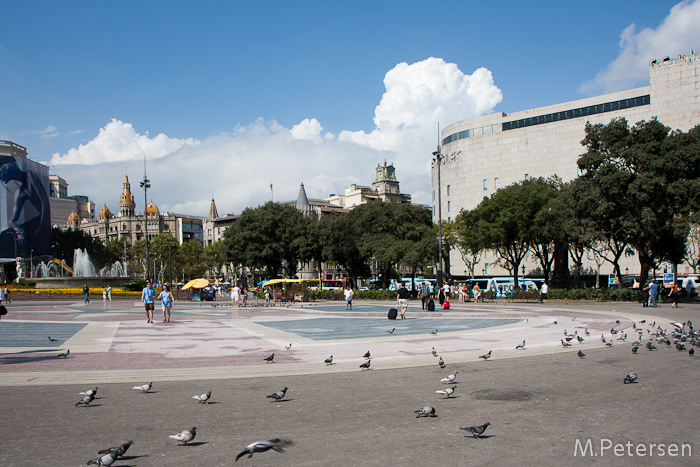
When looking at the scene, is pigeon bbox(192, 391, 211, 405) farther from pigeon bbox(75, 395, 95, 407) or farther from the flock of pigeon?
pigeon bbox(75, 395, 95, 407)

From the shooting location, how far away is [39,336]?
58.1 ft

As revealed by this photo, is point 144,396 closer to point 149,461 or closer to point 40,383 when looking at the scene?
point 40,383

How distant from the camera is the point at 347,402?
28.0 ft

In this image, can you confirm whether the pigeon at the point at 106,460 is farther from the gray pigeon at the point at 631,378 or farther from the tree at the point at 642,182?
the tree at the point at 642,182

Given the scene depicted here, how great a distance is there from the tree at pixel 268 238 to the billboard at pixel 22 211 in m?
35.5

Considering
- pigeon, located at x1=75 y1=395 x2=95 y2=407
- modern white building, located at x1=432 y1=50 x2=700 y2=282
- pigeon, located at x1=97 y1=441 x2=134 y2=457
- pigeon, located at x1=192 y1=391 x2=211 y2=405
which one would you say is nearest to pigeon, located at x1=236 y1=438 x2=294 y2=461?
pigeon, located at x1=97 y1=441 x2=134 y2=457

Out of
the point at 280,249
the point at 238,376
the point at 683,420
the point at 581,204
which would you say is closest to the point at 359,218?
the point at 280,249

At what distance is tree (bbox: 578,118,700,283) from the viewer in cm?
3757

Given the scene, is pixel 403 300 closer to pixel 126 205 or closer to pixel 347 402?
pixel 347 402

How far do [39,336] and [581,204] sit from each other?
123 feet

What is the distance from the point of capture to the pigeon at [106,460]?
5.20m

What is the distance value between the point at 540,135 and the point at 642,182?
5338cm

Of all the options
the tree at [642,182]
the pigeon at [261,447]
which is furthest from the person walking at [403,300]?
the tree at [642,182]

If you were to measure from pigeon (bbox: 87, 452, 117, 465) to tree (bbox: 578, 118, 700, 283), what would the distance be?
39596mm
